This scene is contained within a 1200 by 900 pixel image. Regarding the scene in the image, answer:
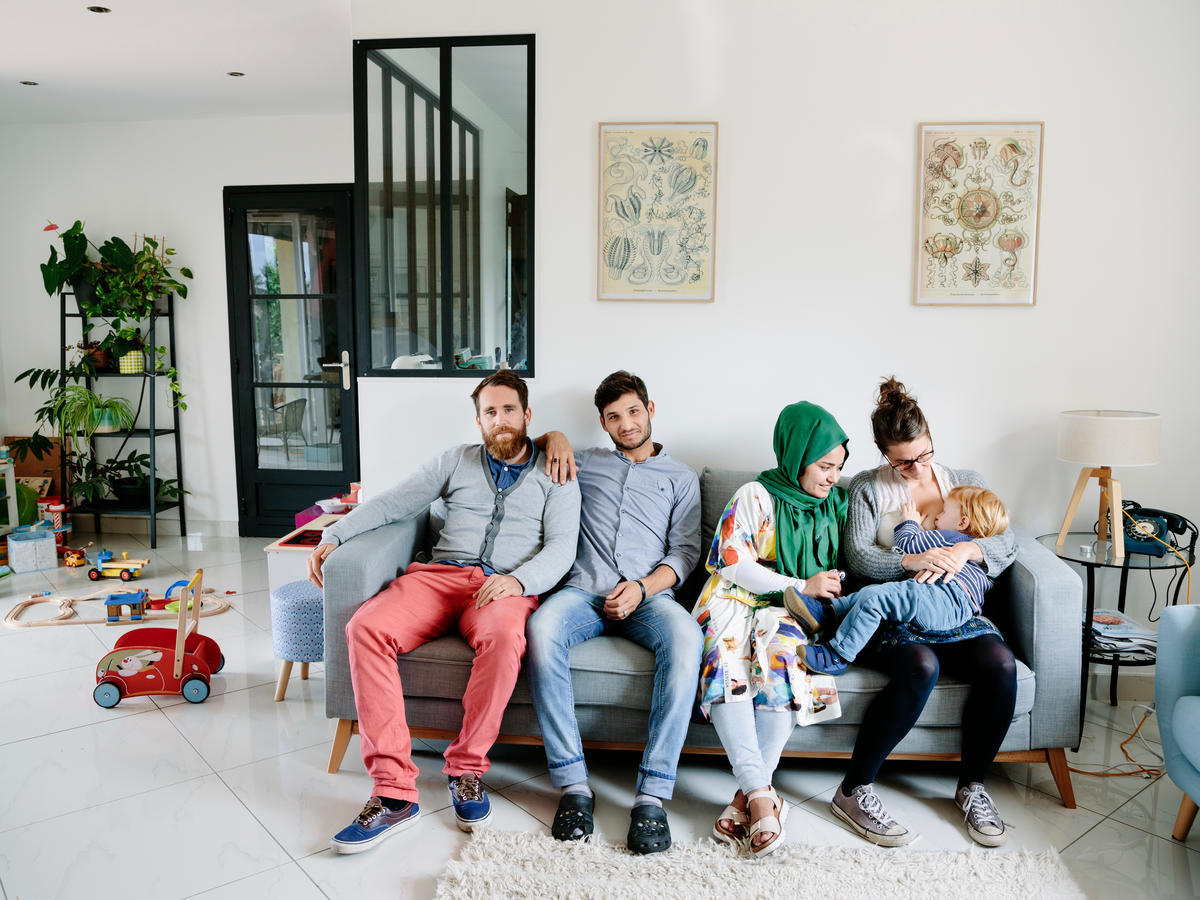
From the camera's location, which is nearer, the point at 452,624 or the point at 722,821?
the point at 722,821

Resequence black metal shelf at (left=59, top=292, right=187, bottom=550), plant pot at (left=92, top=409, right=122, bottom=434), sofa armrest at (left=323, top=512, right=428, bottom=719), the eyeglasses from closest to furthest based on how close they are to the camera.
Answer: sofa armrest at (left=323, top=512, right=428, bottom=719) → the eyeglasses → black metal shelf at (left=59, top=292, right=187, bottom=550) → plant pot at (left=92, top=409, right=122, bottom=434)

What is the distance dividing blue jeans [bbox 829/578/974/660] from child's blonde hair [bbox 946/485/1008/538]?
28 centimetres

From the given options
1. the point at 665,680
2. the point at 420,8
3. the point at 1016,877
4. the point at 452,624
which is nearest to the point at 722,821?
the point at 665,680

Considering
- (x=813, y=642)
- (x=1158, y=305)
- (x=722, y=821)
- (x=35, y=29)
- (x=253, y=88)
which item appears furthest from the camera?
(x=253, y=88)

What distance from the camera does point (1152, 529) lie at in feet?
9.31

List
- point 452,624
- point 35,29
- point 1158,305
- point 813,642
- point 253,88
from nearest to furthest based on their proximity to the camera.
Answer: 1. point 813,642
2. point 452,624
3. point 1158,305
4. point 35,29
5. point 253,88

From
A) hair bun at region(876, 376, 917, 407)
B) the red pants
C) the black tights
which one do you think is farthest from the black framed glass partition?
the black tights

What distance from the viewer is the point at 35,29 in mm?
3605

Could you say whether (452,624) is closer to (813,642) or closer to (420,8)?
(813,642)

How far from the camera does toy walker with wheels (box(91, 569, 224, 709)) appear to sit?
115 inches

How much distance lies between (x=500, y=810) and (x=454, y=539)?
0.81 m

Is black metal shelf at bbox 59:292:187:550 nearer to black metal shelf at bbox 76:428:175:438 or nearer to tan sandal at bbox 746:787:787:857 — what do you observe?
black metal shelf at bbox 76:428:175:438

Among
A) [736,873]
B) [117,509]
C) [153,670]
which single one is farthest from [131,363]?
[736,873]

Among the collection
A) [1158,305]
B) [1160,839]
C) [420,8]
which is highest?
[420,8]
